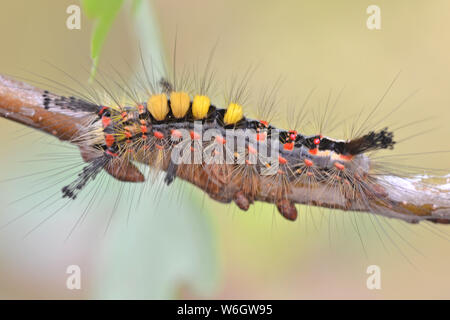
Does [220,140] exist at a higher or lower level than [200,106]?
lower

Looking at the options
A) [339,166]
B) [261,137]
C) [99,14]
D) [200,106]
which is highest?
[99,14]

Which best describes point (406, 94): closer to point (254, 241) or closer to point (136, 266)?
point (254, 241)

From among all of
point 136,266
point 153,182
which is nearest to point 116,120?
point 153,182

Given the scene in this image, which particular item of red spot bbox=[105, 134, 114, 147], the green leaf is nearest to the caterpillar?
red spot bbox=[105, 134, 114, 147]

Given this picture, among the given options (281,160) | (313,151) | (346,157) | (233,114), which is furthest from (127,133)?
(346,157)

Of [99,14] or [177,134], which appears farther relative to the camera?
[177,134]

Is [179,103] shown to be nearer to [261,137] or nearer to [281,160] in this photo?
[261,137]
